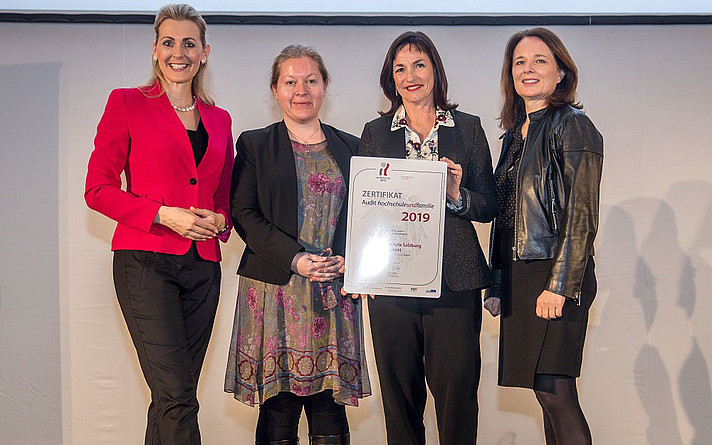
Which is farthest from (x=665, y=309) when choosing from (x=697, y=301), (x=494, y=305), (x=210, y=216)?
(x=210, y=216)

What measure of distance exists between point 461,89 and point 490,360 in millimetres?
1376

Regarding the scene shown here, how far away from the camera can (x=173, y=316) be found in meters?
2.34

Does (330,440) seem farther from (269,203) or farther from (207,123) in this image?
(207,123)

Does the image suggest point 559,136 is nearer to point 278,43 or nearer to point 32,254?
point 278,43

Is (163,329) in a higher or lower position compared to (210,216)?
lower

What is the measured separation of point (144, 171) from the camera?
7.92 ft

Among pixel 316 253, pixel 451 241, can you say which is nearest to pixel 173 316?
pixel 316 253

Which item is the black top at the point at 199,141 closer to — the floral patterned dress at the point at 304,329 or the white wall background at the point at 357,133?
the floral patterned dress at the point at 304,329

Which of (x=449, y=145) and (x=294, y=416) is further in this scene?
(x=294, y=416)

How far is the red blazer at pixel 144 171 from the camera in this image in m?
2.35

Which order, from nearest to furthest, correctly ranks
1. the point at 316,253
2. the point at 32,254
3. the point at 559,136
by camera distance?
the point at 559,136
the point at 316,253
the point at 32,254

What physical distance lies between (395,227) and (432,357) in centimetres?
44

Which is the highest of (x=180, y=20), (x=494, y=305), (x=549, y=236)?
(x=180, y=20)

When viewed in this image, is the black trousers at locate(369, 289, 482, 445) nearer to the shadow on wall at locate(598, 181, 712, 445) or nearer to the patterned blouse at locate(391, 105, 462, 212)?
the patterned blouse at locate(391, 105, 462, 212)
